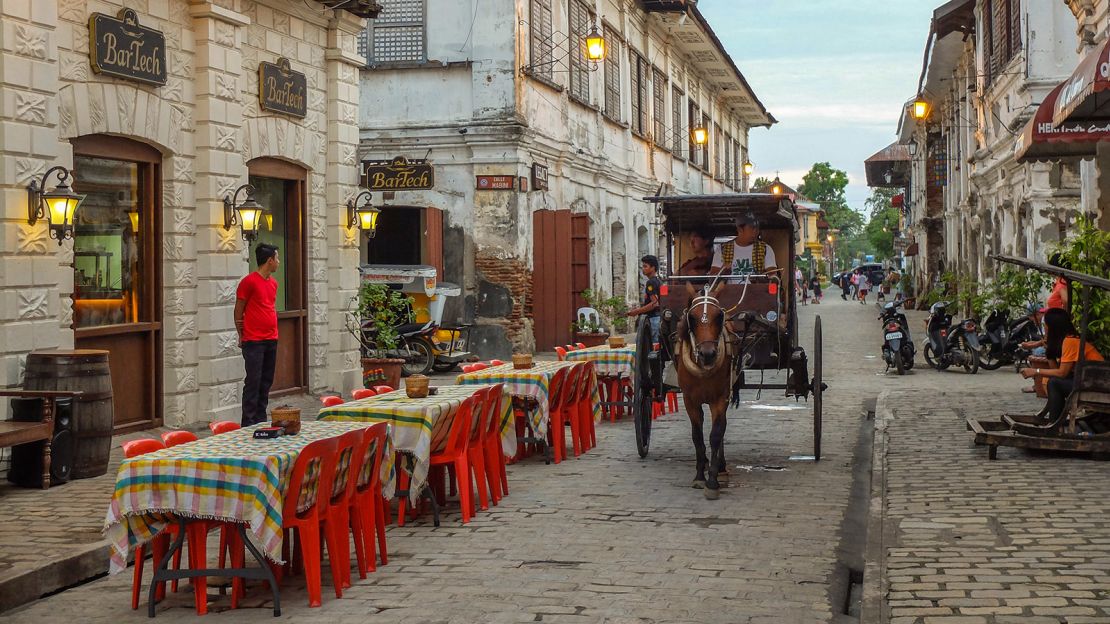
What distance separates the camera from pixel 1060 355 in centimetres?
1069

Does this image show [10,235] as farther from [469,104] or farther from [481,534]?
[469,104]

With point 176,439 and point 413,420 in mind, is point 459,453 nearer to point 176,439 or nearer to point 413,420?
point 413,420

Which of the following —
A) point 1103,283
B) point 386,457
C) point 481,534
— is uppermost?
point 1103,283

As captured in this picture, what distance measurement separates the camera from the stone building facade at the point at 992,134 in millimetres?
18781

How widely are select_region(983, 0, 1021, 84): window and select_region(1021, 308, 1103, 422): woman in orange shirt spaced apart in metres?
10.6

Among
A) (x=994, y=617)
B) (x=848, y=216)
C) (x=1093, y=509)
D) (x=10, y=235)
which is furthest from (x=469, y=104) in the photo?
(x=848, y=216)

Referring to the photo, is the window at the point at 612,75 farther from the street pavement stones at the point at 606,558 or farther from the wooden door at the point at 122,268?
the street pavement stones at the point at 606,558

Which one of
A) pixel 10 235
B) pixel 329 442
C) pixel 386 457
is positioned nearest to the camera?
pixel 329 442

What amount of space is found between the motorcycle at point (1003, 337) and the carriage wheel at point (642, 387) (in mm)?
9854

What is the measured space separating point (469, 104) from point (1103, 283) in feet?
44.6

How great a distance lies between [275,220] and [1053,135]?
8947 millimetres

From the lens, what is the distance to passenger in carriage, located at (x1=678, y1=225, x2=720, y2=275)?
11.7 metres

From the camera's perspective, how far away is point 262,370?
1177cm

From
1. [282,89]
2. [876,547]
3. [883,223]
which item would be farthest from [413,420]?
[883,223]
